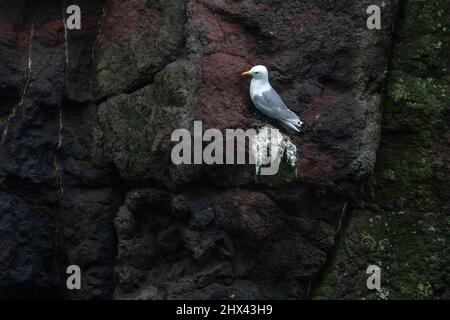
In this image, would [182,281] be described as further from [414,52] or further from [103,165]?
[414,52]

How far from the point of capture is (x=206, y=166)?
566 centimetres

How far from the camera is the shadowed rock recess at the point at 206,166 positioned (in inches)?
225

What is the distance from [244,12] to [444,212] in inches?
79.3

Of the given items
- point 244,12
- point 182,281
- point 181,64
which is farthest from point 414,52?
point 182,281

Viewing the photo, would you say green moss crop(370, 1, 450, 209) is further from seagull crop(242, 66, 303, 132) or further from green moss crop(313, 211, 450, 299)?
seagull crop(242, 66, 303, 132)

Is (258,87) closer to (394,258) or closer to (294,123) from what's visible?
(294,123)

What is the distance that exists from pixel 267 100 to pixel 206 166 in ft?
1.99

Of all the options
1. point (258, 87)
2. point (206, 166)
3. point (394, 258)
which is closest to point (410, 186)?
point (394, 258)

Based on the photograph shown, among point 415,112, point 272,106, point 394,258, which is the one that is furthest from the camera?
point 415,112

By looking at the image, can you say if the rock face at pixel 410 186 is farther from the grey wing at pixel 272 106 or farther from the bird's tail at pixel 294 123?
the grey wing at pixel 272 106

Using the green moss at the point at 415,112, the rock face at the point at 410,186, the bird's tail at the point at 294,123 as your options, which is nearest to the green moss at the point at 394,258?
the rock face at the point at 410,186

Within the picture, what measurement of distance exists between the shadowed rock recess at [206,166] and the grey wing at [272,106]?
14 centimetres

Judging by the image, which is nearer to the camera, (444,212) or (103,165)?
(444,212)

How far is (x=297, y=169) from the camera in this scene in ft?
18.7
